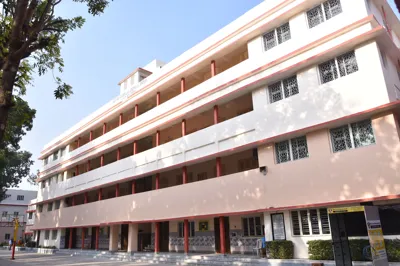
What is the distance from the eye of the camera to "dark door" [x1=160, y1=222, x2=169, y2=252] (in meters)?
21.3

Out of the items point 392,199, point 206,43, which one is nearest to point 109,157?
point 206,43

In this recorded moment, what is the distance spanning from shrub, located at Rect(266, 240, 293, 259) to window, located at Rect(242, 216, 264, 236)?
10.3 ft

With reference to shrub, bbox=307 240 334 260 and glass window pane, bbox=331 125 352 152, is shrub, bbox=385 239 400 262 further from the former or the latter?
glass window pane, bbox=331 125 352 152

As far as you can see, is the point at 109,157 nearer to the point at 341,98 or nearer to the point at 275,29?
the point at 275,29

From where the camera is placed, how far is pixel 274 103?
14.1 meters

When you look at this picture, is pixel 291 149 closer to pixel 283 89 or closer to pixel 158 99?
pixel 283 89

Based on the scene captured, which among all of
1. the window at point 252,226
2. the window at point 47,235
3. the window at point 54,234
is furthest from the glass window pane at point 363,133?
the window at point 47,235

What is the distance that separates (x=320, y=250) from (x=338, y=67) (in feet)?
23.1

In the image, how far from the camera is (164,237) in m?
21.6

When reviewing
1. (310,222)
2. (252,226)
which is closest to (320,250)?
(310,222)

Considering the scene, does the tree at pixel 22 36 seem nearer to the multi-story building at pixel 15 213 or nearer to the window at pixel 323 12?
the window at pixel 323 12

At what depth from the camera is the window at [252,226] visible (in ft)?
53.2

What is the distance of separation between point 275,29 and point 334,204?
8520mm

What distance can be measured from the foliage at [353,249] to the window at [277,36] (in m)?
8.98
